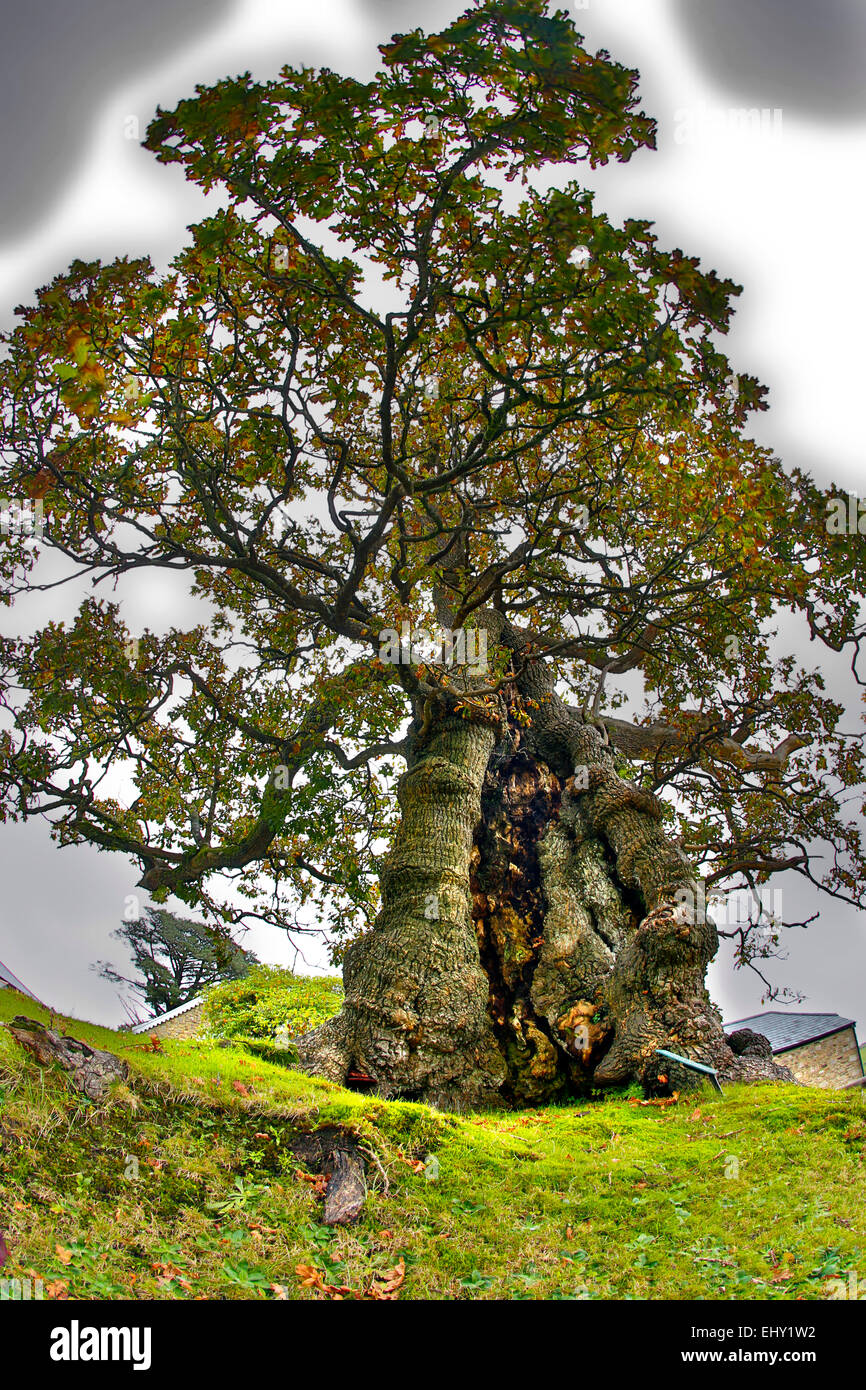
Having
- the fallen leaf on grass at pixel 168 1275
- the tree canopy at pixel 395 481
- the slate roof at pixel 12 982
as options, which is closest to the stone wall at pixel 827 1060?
the tree canopy at pixel 395 481

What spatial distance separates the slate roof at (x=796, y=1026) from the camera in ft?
76.3

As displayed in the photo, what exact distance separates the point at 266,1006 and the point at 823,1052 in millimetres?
16928

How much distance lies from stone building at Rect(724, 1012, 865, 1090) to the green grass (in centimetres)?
1777

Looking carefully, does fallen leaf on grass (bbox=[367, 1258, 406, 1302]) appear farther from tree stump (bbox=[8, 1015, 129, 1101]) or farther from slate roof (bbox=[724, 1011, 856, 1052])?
slate roof (bbox=[724, 1011, 856, 1052])

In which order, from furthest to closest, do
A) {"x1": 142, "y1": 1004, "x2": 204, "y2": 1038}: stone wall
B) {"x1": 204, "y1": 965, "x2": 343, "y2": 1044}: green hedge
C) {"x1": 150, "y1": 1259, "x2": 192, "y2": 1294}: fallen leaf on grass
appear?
{"x1": 142, "y1": 1004, "x2": 204, "y2": 1038}: stone wall, {"x1": 204, "y1": 965, "x2": 343, "y2": 1044}: green hedge, {"x1": 150, "y1": 1259, "x2": 192, "y2": 1294}: fallen leaf on grass

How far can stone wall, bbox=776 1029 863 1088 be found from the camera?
22453mm

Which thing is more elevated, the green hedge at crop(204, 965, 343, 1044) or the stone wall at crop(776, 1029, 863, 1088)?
the green hedge at crop(204, 965, 343, 1044)

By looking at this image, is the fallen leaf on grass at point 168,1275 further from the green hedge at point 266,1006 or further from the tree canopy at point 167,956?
the tree canopy at point 167,956

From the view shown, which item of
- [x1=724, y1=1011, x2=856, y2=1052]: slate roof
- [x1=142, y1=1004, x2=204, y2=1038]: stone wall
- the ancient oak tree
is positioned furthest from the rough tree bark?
[x1=724, y1=1011, x2=856, y2=1052]: slate roof

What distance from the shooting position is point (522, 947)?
10.1 metres

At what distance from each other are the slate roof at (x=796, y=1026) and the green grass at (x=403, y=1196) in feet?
56.2

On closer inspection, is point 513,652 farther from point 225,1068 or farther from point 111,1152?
point 111,1152

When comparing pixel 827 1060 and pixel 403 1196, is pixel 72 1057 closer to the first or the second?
pixel 403 1196
